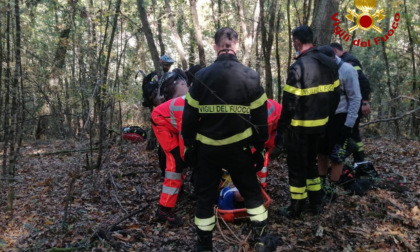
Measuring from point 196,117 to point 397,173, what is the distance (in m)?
4.18

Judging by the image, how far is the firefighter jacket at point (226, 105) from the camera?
301 centimetres

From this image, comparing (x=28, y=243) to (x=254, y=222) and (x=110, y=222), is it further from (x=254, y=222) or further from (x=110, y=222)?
(x=254, y=222)

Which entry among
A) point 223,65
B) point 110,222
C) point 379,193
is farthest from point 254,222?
point 379,193

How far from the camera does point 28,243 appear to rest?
3.82 m

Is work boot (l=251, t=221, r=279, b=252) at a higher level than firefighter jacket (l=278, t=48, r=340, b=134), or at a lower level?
lower

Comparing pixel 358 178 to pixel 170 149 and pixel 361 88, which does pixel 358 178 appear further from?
pixel 170 149

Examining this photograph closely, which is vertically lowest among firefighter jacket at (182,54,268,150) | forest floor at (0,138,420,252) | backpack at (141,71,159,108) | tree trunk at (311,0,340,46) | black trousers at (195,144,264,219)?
forest floor at (0,138,420,252)

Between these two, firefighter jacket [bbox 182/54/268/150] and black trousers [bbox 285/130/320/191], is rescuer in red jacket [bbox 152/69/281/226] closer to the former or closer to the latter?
firefighter jacket [bbox 182/54/268/150]

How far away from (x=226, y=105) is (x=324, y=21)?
350 centimetres

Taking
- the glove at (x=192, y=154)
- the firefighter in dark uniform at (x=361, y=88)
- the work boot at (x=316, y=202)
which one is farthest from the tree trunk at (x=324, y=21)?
the glove at (x=192, y=154)

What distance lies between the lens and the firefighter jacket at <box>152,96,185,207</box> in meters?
3.98

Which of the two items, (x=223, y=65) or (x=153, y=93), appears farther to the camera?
(x=153, y=93)

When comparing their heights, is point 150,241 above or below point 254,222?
below

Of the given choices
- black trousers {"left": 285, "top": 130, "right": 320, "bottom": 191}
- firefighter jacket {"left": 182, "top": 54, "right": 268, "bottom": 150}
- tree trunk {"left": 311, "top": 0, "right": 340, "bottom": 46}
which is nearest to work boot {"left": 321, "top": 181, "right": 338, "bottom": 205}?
black trousers {"left": 285, "top": 130, "right": 320, "bottom": 191}
